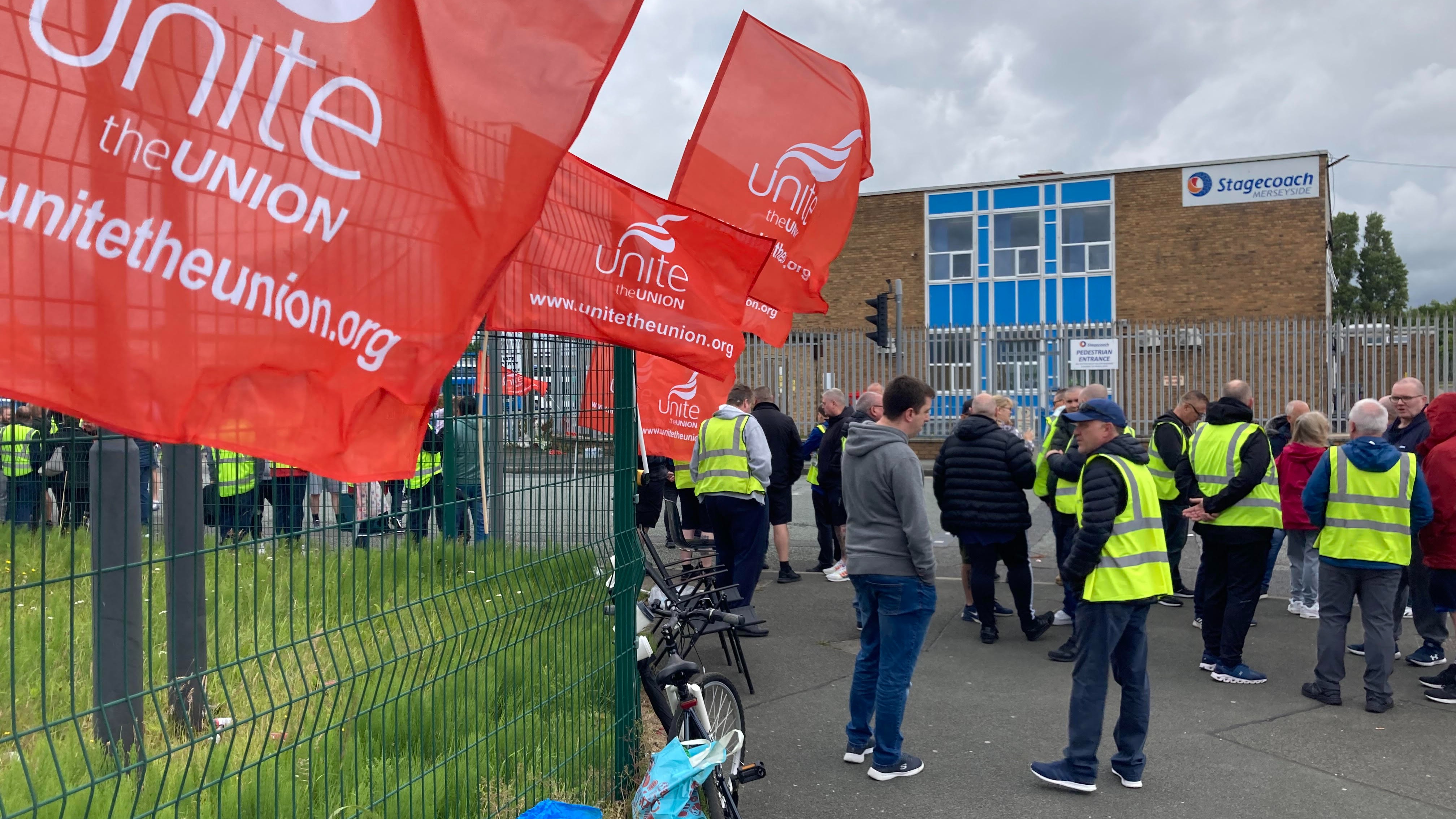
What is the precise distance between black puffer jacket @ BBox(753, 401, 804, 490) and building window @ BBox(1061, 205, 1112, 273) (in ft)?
73.2

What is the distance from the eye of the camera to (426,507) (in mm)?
2898

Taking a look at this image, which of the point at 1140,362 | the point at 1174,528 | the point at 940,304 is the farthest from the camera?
the point at 940,304

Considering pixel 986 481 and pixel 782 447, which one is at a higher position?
pixel 782 447

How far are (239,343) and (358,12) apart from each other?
0.71 metres

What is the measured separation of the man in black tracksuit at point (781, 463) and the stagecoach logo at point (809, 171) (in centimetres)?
266

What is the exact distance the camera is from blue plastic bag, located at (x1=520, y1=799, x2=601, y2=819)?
10.4 ft

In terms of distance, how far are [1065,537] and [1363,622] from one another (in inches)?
91.1

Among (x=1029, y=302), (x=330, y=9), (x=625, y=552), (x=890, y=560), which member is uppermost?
(x=1029, y=302)

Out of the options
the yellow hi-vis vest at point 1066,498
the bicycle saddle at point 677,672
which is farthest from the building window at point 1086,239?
the bicycle saddle at point 677,672

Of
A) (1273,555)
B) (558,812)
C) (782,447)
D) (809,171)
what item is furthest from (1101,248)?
(558,812)

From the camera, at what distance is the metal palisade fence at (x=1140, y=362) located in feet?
63.3

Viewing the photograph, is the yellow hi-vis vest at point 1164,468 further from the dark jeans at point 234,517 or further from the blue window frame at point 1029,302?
the blue window frame at point 1029,302

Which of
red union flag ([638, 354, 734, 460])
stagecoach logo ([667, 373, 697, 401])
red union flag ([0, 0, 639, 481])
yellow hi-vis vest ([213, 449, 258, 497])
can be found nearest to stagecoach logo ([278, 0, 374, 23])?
red union flag ([0, 0, 639, 481])

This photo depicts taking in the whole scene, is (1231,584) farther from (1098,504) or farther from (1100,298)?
(1100,298)
